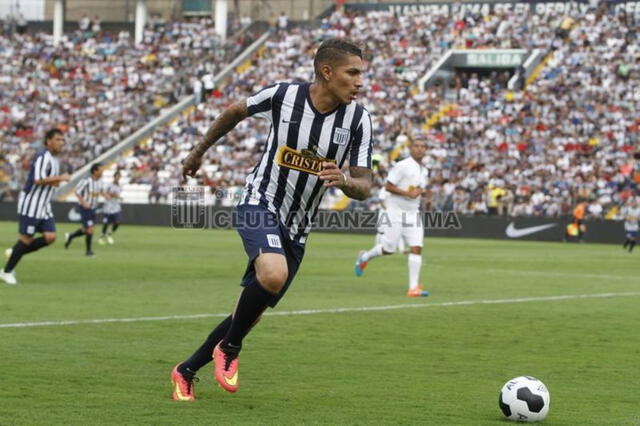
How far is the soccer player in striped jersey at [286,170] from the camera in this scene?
800 centimetres

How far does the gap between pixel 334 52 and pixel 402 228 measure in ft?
34.5

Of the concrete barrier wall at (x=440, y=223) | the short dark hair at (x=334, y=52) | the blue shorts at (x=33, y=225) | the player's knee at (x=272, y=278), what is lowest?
the concrete barrier wall at (x=440, y=223)

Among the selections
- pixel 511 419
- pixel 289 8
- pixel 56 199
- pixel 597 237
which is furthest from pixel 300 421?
pixel 289 8

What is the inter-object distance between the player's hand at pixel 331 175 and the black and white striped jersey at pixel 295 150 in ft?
1.10

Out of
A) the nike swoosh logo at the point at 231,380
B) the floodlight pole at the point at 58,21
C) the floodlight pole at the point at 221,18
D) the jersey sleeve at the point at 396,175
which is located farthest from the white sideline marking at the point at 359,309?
the floodlight pole at the point at 58,21

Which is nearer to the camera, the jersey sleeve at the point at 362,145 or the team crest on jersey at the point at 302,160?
the team crest on jersey at the point at 302,160

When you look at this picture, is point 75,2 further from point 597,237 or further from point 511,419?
point 511,419

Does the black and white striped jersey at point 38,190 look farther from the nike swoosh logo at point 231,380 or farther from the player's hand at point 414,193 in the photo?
the nike swoosh logo at point 231,380

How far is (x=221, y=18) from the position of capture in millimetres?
60250

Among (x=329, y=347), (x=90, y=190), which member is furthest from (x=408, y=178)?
(x=90, y=190)

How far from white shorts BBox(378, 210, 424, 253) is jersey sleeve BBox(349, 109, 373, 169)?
9.73 m

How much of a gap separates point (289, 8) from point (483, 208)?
70.7 feet

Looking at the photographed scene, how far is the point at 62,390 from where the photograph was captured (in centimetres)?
825

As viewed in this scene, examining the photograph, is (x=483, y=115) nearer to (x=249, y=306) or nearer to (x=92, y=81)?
(x=92, y=81)
